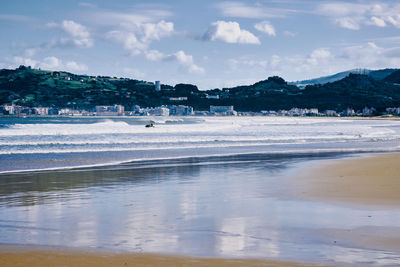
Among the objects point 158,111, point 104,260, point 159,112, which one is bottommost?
point 104,260

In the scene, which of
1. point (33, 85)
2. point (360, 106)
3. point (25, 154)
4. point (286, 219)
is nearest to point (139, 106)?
point (33, 85)

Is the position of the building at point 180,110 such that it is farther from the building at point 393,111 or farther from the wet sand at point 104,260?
the wet sand at point 104,260

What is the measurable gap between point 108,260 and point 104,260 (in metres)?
0.06

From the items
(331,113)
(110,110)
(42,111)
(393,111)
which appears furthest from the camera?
(331,113)

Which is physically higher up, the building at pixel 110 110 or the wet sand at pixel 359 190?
the building at pixel 110 110

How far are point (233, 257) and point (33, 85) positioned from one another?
184403mm

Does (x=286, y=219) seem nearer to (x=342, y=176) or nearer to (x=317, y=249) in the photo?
(x=317, y=249)

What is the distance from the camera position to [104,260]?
659 cm

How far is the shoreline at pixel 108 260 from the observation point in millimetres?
6402

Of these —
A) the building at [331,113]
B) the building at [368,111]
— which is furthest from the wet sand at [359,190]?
the building at [331,113]

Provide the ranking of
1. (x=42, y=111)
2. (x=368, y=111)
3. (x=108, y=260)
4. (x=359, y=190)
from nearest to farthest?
1. (x=108, y=260)
2. (x=359, y=190)
3. (x=42, y=111)
4. (x=368, y=111)

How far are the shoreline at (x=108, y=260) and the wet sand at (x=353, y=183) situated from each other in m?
4.90

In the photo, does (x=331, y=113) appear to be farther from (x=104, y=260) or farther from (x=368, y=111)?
(x=104, y=260)

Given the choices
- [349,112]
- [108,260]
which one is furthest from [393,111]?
[108,260]
